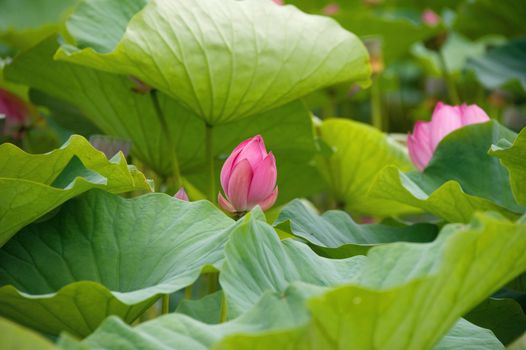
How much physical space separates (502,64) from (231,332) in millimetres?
1682

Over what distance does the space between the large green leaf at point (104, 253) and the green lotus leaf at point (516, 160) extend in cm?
34

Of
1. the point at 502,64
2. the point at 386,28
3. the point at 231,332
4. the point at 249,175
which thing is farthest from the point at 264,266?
the point at 502,64

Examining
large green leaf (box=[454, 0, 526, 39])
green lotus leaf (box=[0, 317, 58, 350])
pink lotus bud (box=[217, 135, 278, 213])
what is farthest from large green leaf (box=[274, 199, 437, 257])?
large green leaf (box=[454, 0, 526, 39])

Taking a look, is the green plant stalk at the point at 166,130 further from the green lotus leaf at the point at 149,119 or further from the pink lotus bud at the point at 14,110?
the pink lotus bud at the point at 14,110

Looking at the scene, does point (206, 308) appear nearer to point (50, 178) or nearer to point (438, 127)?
point (50, 178)

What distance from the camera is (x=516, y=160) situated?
110 cm

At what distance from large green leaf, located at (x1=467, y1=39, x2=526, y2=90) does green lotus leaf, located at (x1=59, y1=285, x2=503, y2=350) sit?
1506 mm

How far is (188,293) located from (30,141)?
50 centimetres

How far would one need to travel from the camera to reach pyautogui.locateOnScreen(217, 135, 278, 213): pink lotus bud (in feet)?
3.70

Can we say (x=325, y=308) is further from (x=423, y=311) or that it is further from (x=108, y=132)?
(x=108, y=132)

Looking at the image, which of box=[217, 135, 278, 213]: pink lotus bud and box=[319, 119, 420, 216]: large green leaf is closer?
box=[217, 135, 278, 213]: pink lotus bud

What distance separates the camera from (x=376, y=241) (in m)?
1.27

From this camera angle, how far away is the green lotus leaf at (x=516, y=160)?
1.07m

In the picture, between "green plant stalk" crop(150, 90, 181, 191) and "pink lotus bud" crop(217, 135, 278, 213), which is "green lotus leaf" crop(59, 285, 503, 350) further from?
"green plant stalk" crop(150, 90, 181, 191)
